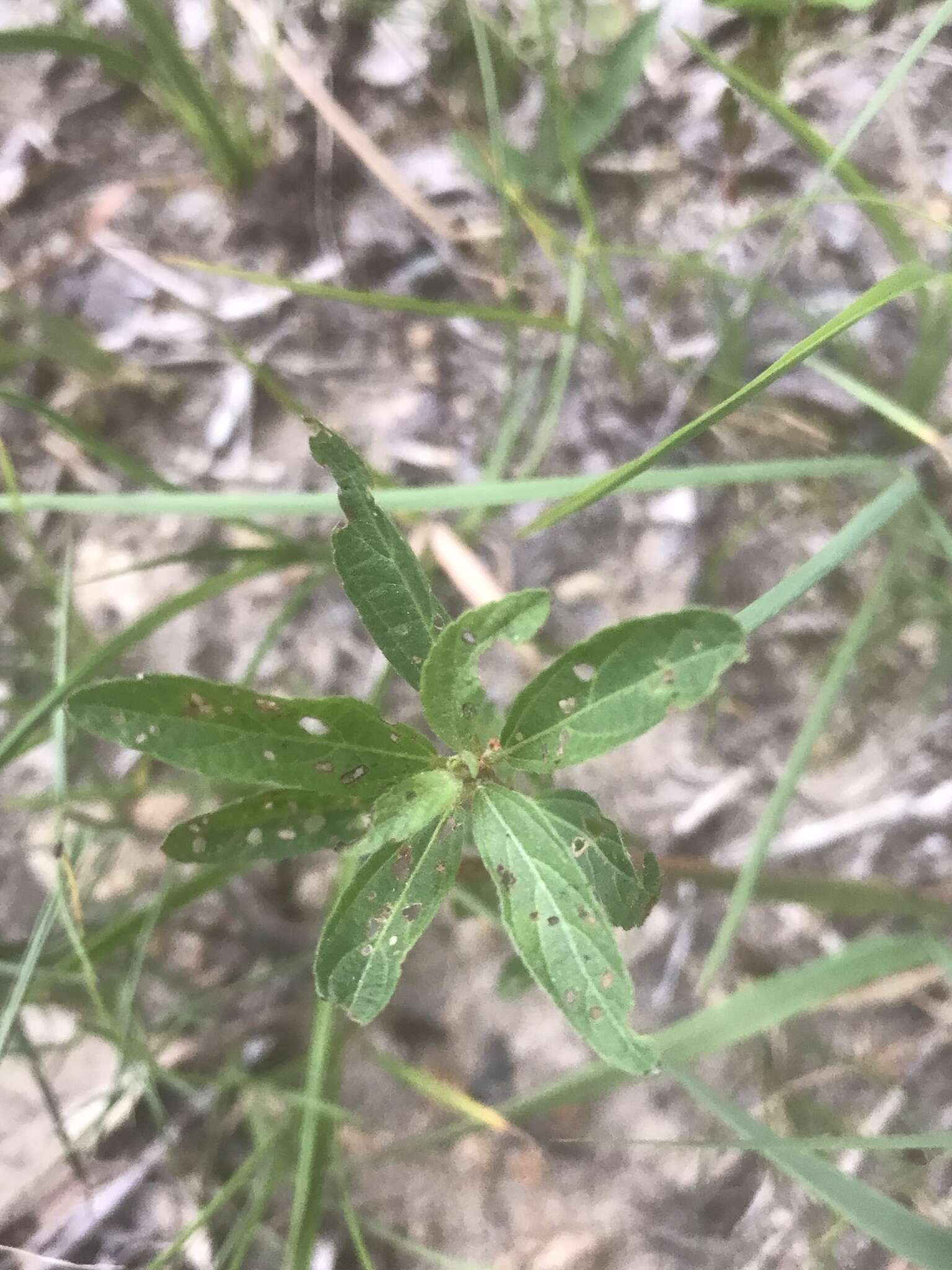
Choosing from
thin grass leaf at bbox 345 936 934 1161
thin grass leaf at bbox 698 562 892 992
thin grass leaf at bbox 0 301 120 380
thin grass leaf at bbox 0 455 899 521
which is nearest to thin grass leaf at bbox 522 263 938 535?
thin grass leaf at bbox 0 455 899 521

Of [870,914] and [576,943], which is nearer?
[576,943]

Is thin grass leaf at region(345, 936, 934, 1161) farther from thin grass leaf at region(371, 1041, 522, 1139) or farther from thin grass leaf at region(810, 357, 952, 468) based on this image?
thin grass leaf at region(810, 357, 952, 468)

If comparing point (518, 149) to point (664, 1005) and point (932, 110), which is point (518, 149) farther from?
point (664, 1005)

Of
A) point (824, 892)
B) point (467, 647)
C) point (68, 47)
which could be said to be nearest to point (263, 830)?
point (467, 647)

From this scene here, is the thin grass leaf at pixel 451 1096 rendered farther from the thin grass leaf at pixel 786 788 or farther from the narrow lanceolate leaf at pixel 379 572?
the narrow lanceolate leaf at pixel 379 572

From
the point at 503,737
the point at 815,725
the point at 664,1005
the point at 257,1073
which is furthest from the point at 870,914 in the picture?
the point at 257,1073

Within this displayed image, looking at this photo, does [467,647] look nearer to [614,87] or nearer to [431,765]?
[431,765]

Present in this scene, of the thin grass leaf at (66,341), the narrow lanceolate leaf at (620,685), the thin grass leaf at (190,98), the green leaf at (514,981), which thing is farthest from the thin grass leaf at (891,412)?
the thin grass leaf at (66,341)
